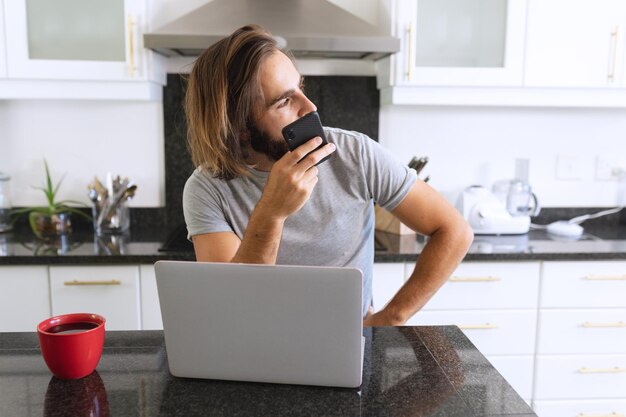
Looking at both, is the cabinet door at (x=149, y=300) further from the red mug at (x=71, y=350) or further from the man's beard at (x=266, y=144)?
the red mug at (x=71, y=350)

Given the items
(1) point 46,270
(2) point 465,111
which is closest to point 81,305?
(1) point 46,270

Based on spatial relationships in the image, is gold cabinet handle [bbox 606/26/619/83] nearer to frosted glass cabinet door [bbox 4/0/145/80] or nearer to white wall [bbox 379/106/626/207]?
white wall [bbox 379/106/626/207]

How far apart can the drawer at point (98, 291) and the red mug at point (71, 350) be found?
3.47ft

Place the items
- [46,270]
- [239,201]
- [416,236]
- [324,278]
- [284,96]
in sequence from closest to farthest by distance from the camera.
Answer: [324,278], [284,96], [239,201], [46,270], [416,236]

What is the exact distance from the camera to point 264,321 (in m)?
0.82

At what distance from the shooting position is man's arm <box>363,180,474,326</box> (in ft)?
4.35

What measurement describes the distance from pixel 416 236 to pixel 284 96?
1.21 m

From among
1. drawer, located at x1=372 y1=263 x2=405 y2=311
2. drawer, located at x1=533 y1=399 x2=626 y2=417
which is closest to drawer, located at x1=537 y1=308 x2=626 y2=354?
drawer, located at x1=533 y1=399 x2=626 y2=417

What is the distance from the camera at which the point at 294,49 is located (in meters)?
2.01

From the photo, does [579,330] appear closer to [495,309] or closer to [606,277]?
A: [606,277]

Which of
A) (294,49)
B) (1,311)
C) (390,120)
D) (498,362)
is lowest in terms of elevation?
(498,362)

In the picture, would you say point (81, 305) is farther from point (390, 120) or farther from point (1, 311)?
point (390, 120)

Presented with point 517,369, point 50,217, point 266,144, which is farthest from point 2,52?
point 517,369

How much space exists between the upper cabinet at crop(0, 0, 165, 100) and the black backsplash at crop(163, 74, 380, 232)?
1.04 feet
